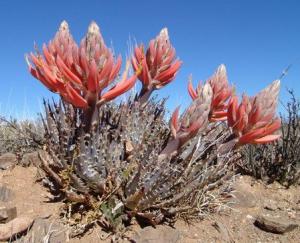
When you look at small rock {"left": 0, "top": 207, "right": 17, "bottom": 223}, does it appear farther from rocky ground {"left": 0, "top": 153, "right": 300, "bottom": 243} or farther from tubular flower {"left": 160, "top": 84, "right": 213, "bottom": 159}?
tubular flower {"left": 160, "top": 84, "right": 213, "bottom": 159}

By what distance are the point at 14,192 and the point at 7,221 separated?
0.47 meters

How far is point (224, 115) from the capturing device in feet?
12.6

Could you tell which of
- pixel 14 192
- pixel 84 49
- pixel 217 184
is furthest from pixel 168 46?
pixel 14 192

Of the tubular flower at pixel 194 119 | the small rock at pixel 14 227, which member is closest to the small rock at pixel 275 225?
the tubular flower at pixel 194 119

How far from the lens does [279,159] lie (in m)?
5.28

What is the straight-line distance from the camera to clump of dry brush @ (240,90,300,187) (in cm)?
490

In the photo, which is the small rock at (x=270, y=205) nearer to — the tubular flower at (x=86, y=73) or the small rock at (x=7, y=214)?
the tubular flower at (x=86, y=73)

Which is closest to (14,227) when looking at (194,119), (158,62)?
(194,119)

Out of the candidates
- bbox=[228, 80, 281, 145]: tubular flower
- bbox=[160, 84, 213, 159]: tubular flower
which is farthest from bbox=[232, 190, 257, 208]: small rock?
bbox=[160, 84, 213, 159]: tubular flower

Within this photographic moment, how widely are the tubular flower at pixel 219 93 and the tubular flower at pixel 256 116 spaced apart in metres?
0.15

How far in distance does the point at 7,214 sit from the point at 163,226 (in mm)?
1189

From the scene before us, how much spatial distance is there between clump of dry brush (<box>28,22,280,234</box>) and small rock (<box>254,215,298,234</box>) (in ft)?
1.59

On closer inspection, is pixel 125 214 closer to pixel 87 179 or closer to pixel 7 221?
pixel 87 179

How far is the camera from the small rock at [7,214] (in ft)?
10.3
